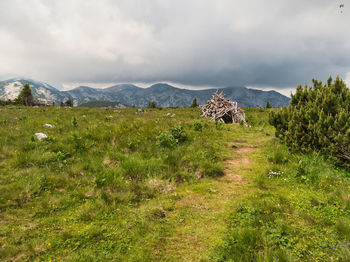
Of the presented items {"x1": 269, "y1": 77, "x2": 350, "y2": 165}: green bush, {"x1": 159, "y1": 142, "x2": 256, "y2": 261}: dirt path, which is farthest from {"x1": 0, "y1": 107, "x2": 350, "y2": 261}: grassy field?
{"x1": 269, "y1": 77, "x2": 350, "y2": 165}: green bush

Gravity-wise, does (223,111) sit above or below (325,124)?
above

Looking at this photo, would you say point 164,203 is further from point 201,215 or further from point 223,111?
point 223,111

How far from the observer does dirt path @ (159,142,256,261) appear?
11.8 feet

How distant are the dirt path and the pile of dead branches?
12.1 meters

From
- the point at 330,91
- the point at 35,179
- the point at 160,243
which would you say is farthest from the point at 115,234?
the point at 330,91

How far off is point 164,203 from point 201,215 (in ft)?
3.62

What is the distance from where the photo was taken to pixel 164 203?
5.17 m

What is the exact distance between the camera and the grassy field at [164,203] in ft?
11.7

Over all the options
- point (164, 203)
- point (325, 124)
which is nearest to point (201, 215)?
point (164, 203)

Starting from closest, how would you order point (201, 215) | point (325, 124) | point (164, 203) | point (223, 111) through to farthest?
point (201, 215) < point (164, 203) < point (325, 124) < point (223, 111)

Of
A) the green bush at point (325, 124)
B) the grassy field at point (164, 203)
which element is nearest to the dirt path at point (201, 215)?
the grassy field at point (164, 203)

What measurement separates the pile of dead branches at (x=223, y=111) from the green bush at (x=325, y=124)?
369 inches

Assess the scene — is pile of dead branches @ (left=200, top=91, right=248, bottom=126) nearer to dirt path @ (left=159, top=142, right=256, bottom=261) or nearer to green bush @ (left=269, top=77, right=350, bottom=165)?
green bush @ (left=269, top=77, right=350, bottom=165)

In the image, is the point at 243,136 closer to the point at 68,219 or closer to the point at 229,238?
the point at 229,238
